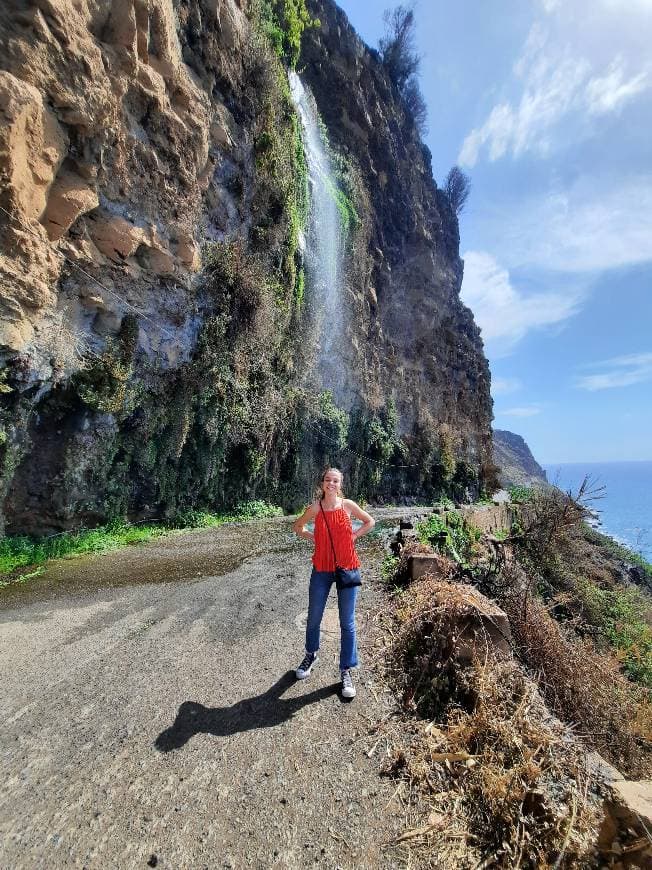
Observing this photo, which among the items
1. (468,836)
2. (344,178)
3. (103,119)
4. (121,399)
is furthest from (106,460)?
(344,178)

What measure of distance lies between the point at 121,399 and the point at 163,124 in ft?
22.4

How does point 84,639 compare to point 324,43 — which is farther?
point 324,43

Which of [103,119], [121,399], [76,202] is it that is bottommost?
[121,399]

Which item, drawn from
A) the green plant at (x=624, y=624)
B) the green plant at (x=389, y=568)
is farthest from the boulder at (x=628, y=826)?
the green plant at (x=624, y=624)

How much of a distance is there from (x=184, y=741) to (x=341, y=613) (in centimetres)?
148

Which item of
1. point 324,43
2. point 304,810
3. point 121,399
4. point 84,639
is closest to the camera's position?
point 304,810

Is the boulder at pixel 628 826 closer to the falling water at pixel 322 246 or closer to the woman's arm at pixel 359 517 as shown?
the woman's arm at pixel 359 517

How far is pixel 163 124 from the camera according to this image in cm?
933

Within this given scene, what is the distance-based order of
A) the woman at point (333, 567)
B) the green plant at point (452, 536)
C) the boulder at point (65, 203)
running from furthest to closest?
the boulder at point (65, 203)
the green plant at point (452, 536)
the woman at point (333, 567)

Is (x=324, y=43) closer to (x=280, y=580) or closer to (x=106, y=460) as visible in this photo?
(x=106, y=460)

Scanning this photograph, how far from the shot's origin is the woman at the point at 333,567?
340 cm

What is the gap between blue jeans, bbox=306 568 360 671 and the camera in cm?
339

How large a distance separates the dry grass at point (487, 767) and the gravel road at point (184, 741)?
0.28 m

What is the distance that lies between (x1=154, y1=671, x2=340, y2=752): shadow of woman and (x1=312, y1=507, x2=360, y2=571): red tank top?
109 centimetres
